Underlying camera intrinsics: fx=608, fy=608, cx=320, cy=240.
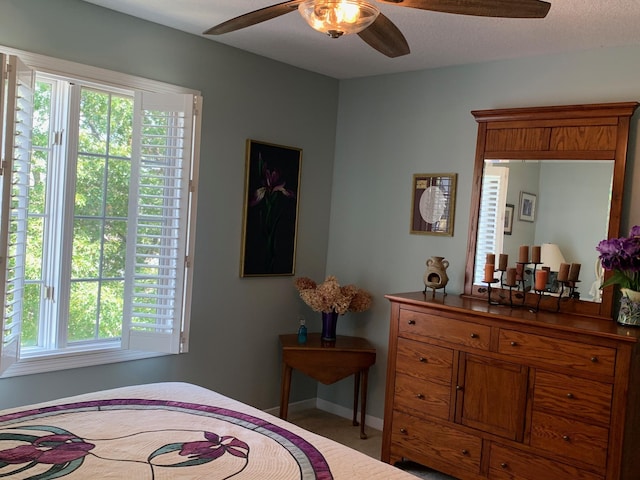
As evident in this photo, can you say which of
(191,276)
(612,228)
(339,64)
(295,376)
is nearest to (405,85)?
(339,64)

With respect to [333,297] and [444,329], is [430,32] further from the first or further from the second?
[333,297]

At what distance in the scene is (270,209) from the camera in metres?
4.10

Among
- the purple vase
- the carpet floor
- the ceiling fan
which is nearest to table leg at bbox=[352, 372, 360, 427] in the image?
the carpet floor

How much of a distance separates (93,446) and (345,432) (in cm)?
251

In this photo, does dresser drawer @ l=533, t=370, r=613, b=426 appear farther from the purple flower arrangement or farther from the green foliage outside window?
the green foliage outside window

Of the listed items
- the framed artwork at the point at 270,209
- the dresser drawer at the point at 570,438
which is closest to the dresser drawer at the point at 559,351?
the dresser drawer at the point at 570,438

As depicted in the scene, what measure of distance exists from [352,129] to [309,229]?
0.79 m

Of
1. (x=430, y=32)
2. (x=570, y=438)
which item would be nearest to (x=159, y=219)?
(x=430, y=32)

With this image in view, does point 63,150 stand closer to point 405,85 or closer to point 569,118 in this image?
point 405,85

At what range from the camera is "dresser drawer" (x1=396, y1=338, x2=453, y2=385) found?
3289 millimetres

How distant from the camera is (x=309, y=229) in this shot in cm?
441

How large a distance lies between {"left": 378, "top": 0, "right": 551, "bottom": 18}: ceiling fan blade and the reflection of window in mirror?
6.10 feet

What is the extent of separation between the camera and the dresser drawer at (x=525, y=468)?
285 cm

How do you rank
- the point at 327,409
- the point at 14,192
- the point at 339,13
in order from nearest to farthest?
the point at 339,13 < the point at 14,192 < the point at 327,409
